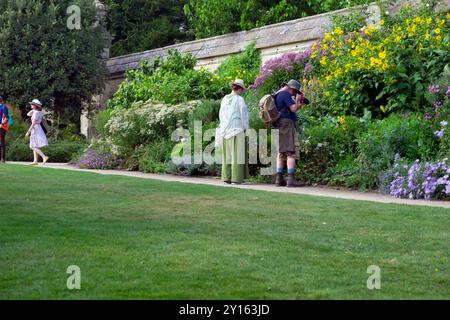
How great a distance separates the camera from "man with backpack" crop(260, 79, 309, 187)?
40.7 ft

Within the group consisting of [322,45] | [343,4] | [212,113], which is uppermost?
[343,4]

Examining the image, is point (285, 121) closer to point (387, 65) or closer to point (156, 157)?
point (387, 65)

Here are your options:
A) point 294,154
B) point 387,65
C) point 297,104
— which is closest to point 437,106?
point 387,65

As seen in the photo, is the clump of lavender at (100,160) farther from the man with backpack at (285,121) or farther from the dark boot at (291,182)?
the dark boot at (291,182)

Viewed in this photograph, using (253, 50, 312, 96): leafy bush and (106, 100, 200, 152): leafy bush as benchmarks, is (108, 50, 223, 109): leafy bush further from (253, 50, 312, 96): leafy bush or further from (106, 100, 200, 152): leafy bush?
(253, 50, 312, 96): leafy bush

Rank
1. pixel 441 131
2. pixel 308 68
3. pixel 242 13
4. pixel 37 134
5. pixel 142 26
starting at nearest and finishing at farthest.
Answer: pixel 441 131, pixel 308 68, pixel 37 134, pixel 242 13, pixel 142 26

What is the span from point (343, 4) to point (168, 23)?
44.1ft

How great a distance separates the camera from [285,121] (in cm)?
1247

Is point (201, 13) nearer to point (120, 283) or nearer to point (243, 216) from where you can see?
point (243, 216)

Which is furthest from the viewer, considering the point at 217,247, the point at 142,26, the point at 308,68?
the point at 142,26

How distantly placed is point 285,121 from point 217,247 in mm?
6440

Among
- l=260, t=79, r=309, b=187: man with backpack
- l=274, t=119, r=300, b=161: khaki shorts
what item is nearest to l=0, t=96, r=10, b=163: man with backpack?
l=260, t=79, r=309, b=187: man with backpack
